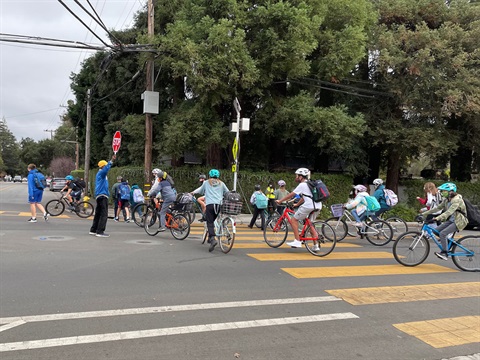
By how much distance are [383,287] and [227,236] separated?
11.6 ft

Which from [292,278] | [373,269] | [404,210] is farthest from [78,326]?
[404,210]

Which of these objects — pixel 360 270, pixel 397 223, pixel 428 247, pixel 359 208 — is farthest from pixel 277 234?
pixel 397 223

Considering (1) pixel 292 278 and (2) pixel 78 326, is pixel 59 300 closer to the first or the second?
(2) pixel 78 326

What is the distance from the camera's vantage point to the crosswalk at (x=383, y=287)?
4531 mm

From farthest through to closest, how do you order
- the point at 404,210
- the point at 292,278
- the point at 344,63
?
the point at 404,210
the point at 344,63
the point at 292,278

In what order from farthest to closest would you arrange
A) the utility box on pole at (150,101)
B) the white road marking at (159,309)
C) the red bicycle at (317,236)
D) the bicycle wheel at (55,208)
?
the utility box on pole at (150,101)
the bicycle wheel at (55,208)
the red bicycle at (317,236)
the white road marking at (159,309)

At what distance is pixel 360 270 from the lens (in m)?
7.57

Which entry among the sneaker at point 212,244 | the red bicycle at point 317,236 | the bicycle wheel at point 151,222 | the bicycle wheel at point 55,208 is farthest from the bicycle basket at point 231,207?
the bicycle wheel at point 55,208

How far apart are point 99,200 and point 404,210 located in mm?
16005

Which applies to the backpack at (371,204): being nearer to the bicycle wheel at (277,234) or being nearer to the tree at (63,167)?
the bicycle wheel at (277,234)

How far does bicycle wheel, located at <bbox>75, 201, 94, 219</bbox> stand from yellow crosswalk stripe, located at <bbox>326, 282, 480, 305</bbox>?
1169 cm

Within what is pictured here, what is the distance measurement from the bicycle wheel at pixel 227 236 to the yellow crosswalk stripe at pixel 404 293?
3.01 meters

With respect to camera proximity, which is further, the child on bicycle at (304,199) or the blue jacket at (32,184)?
the blue jacket at (32,184)

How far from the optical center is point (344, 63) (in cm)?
1762
